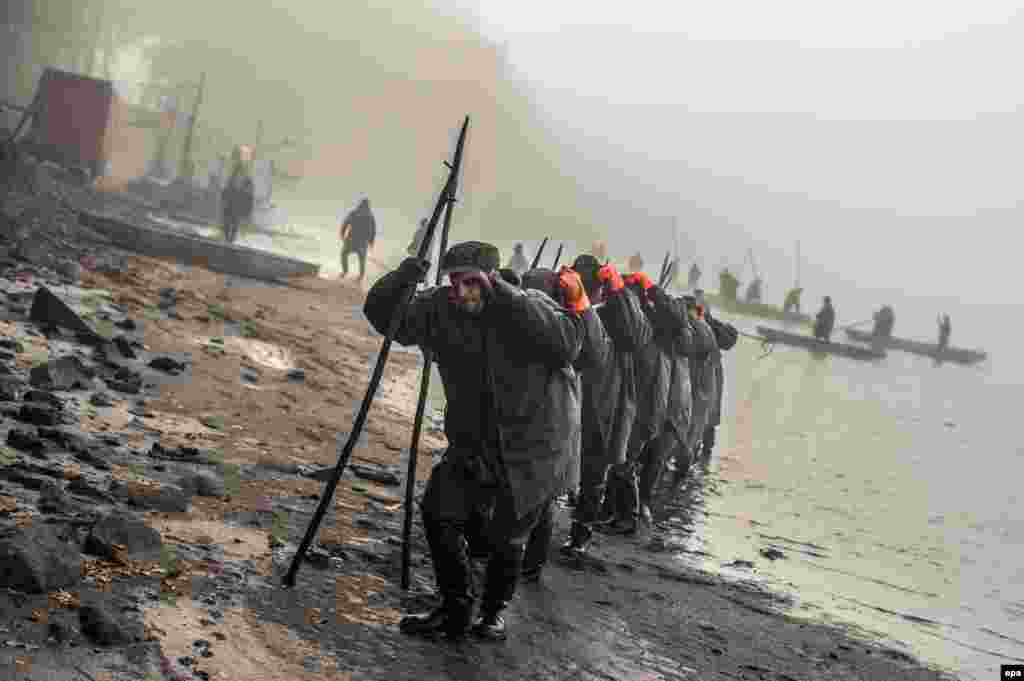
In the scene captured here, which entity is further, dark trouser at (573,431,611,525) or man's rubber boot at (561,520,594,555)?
man's rubber boot at (561,520,594,555)

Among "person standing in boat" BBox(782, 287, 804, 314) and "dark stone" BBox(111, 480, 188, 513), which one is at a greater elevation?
"person standing in boat" BBox(782, 287, 804, 314)

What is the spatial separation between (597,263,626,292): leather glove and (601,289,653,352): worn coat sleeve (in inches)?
4.5

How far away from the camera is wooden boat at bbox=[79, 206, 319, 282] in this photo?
18.9m

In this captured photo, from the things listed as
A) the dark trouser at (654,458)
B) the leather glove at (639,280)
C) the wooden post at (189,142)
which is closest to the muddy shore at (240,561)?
the dark trouser at (654,458)

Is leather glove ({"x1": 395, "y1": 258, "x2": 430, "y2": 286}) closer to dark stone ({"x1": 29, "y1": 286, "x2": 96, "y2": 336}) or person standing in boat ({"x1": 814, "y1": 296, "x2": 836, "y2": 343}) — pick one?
dark stone ({"x1": 29, "y1": 286, "x2": 96, "y2": 336})

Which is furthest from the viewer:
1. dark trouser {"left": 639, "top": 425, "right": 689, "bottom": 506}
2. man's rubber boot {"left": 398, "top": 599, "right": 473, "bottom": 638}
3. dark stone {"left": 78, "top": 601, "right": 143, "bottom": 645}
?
dark trouser {"left": 639, "top": 425, "right": 689, "bottom": 506}

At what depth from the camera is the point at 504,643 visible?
5629mm

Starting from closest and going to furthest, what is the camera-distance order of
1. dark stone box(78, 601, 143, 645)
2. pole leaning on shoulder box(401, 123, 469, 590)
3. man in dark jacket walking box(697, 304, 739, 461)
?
dark stone box(78, 601, 143, 645), pole leaning on shoulder box(401, 123, 469, 590), man in dark jacket walking box(697, 304, 739, 461)

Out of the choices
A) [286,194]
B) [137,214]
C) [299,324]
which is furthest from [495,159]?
[299,324]

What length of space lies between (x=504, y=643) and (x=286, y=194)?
245 ft

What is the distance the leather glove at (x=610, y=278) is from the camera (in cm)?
741

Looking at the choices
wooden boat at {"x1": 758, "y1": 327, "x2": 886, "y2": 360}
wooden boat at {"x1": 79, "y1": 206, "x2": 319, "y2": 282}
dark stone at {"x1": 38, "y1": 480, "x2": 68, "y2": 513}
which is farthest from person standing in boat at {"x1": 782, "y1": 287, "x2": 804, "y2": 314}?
dark stone at {"x1": 38, "y1": 480, "x2": 68, "y2": 513}

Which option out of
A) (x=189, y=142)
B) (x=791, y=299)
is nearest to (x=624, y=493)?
(x=189, y=142)

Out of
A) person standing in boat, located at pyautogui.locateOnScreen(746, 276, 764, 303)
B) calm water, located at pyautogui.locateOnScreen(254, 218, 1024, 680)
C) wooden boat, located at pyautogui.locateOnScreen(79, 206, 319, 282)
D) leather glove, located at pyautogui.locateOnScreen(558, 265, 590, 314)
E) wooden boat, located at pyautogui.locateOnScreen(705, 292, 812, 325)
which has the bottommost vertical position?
calm water, located at pyautogui.locateOnScreen(254, 218, 1024, 680)
